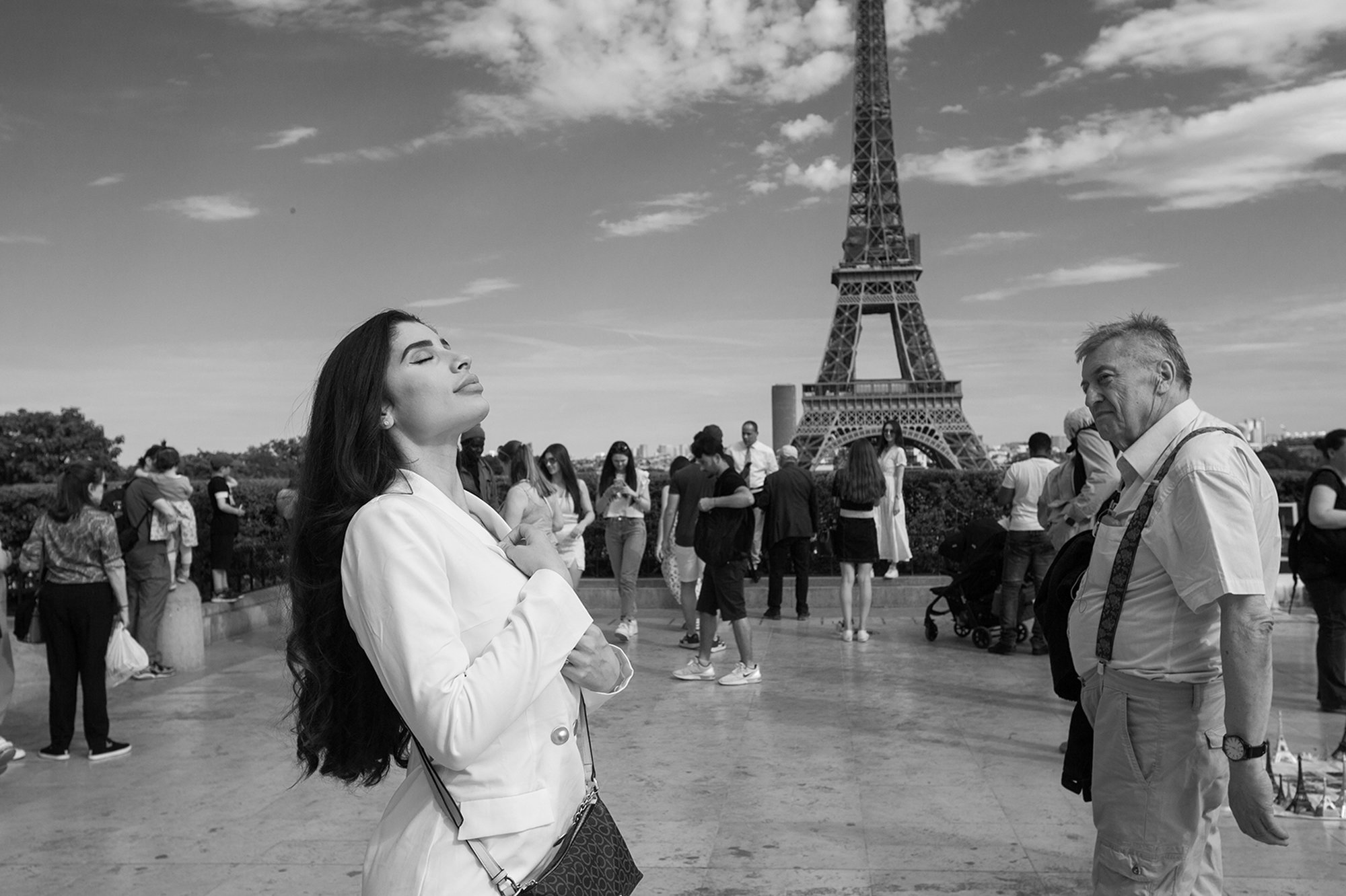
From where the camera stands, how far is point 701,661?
7.92 metres

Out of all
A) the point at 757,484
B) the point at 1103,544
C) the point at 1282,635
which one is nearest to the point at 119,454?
the point at 757,484

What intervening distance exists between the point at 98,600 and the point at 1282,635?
9005mm

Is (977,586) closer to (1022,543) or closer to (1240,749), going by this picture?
(1022,543)

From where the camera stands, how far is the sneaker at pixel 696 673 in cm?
785

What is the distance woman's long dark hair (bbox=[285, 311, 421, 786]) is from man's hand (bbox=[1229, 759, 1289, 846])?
185 centimetres

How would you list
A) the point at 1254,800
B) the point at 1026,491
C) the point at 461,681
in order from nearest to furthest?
1. the point at 461,681
2. the point at 1254,800
3. the point at 1026,491

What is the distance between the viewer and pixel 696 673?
7.87 metres

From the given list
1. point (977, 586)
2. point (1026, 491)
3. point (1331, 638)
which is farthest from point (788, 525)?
point (1331, 638)

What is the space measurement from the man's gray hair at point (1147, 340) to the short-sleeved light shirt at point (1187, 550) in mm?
137

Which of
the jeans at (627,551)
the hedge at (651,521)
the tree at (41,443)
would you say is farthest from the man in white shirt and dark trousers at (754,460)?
the tree at (41,443)

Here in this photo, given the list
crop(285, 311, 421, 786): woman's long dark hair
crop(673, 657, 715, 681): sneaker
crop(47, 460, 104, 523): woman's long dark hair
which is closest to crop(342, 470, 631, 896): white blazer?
crop(285, 311, 421, 786): woman's long dark hair

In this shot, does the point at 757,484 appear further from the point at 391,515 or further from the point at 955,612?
the point at 391,515

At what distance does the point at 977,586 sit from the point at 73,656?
21.9 ft

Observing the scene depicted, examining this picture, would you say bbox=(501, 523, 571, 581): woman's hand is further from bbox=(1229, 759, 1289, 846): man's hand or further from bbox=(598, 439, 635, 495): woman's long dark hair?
bbox=(598, 439, 635, 495): woman's long dark hair
